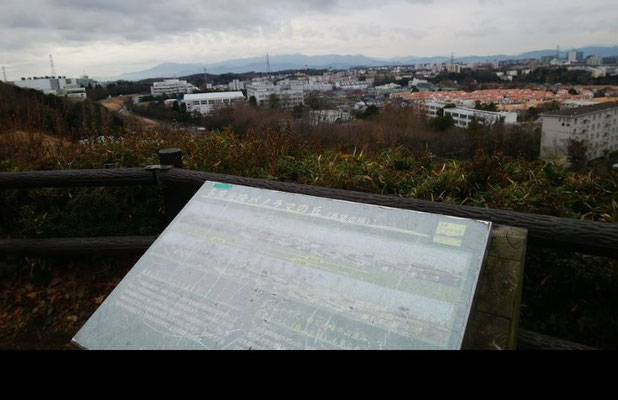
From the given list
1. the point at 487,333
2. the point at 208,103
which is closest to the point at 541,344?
the point at 487,333

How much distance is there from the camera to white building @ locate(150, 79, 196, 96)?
3728cm

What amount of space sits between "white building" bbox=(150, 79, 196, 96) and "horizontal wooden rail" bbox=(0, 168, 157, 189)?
35.3 meters

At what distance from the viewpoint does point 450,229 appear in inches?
61.7

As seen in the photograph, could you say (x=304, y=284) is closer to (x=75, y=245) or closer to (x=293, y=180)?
(x=293, y=180)

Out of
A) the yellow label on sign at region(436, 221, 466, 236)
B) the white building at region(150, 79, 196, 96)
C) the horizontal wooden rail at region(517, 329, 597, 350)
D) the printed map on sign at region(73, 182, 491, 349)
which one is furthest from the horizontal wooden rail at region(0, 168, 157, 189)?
the white building at region(150, 79, 196, 96)

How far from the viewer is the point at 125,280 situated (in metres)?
1.78

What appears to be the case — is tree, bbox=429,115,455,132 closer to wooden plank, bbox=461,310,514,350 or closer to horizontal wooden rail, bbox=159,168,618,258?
horizontal wooden rail, bbox=159,168,618,258

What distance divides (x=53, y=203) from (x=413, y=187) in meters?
3.60

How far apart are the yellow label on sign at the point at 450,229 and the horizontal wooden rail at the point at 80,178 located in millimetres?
2394

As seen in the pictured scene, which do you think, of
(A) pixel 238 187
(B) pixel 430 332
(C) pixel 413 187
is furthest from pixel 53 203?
(B) pixel 430 332

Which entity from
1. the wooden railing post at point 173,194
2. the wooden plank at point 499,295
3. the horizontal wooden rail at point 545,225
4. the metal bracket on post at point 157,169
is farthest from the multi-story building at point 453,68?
the wooden plank at point 499,295

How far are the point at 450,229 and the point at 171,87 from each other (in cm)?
4523

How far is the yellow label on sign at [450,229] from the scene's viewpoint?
60.9 inches
